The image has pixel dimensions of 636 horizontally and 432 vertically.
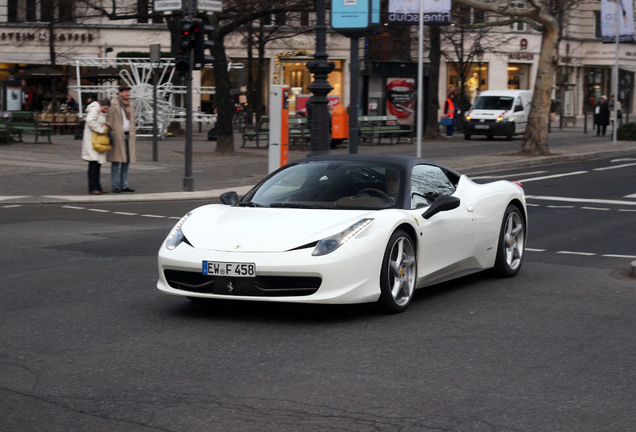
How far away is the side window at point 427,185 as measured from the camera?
8.93m

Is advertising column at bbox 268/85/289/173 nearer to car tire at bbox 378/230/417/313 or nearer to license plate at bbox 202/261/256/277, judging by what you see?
car tire at bbox 378/230/417/313

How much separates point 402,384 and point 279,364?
2.72ft

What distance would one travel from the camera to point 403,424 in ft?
17.1

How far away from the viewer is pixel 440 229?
29.2ft

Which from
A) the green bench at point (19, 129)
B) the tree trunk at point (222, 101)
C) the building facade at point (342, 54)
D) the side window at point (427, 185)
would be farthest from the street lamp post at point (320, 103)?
the building facade at point (342, 54)

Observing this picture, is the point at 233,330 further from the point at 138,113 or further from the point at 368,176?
the point at 138,113

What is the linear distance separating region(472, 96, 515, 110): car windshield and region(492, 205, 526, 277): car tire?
112 feet

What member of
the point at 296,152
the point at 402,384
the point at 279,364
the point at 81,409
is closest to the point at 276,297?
the point at 279,364

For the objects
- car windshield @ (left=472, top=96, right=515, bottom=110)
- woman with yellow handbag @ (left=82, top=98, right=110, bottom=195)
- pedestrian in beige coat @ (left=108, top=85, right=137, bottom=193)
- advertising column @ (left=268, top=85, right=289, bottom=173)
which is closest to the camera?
woman with yellow handbag @ (left=82, top=98, right=110, bottom=195)

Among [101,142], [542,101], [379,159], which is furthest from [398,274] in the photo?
[542,101]

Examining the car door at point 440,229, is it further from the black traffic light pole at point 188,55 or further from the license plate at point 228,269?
the black traffic light pole at point 188,55

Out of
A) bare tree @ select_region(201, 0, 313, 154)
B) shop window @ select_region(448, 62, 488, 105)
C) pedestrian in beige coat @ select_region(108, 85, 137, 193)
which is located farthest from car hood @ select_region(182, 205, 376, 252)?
shop window @ select_region(448, 62, 488, 105)

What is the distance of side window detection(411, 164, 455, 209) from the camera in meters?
8.93

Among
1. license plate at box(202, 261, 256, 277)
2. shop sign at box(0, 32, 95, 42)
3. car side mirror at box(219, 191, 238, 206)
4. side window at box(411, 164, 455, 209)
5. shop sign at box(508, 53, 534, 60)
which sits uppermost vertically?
shop sign at box(0, 32, 95, 42)
